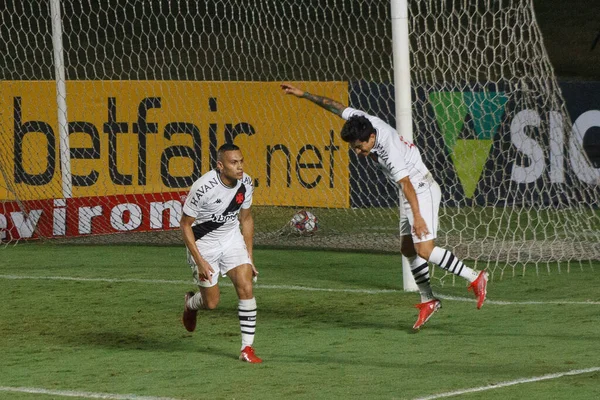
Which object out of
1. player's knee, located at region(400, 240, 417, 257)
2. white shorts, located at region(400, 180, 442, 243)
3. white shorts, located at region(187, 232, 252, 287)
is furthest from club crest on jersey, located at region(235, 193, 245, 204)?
player's knee, located at region(400, 240, 417, 257)

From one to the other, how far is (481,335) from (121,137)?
8991 mm

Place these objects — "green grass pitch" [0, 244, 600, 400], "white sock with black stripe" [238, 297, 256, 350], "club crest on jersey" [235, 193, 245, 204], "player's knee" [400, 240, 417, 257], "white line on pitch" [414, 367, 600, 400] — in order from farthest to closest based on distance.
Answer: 1. "player's knee" [400, 240, 417, 257]
2. "club crest on jersey" [235, 193, 245, 204]
3. "white sock with black stripe" [238, 297, 256, 350]
4. "green grass pitch" [0, 244, 600, 400]
5. "white line on pitch" [414, 367, 600, 400]

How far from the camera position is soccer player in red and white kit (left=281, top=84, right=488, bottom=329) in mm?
8758

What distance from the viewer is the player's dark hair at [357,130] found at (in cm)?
871

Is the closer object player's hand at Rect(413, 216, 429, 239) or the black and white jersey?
the black and white jersey

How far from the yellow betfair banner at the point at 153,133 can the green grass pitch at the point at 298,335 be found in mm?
3485

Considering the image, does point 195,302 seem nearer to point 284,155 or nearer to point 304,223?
point 304,223

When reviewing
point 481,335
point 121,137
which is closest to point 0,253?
point 121,137

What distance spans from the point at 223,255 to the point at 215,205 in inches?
13.5

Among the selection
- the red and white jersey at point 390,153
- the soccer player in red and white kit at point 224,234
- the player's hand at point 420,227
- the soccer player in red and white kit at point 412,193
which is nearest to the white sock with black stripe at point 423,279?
the soccer player in red and white kit at point 412,193

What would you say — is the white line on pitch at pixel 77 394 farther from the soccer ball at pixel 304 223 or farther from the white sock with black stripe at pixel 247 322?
the soccer ball at pixel 304 223

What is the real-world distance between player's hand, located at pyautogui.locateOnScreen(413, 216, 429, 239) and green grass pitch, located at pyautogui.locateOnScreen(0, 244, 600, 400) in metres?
0.75

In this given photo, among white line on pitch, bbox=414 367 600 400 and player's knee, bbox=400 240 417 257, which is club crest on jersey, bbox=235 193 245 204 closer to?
player's knee, bbox=400 240 417 257

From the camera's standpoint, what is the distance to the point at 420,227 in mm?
8773
